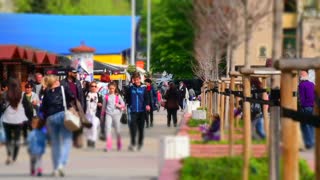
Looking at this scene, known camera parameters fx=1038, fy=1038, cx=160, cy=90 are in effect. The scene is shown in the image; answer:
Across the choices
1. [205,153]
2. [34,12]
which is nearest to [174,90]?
[205,153]

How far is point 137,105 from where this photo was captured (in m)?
6.04

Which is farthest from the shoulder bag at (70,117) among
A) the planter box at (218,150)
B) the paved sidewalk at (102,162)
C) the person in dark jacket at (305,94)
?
the person in dark jacket at (305,94)

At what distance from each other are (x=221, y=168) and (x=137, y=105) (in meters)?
1.05

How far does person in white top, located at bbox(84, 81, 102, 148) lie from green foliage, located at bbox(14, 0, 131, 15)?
50 cm

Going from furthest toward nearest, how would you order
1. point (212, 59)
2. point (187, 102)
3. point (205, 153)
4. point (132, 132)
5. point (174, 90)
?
point (212, 59), point (187, 102), point (174, 90), point (205, 153), point (132, 132)

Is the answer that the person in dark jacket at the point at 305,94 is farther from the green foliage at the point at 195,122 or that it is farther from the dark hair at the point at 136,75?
the dark hair at the point at 136,75

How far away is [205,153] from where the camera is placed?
20.3 feet

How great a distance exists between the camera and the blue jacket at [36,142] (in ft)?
18.5

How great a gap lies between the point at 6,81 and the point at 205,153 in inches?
52.7

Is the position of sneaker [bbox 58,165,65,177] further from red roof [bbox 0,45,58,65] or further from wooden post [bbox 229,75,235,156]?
wooden post [bbox 229,75,235,156]

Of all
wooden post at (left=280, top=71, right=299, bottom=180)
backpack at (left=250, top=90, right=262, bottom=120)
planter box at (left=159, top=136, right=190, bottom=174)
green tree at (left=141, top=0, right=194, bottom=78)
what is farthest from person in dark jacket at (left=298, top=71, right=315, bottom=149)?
wooden post at (left=280, top=71, right=299, bottom=180)

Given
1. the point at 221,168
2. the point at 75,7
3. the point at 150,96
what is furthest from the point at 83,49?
the point at 221,168

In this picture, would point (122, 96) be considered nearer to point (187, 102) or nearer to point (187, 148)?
point (187, 148)

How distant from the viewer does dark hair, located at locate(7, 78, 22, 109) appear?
5.46 meters
